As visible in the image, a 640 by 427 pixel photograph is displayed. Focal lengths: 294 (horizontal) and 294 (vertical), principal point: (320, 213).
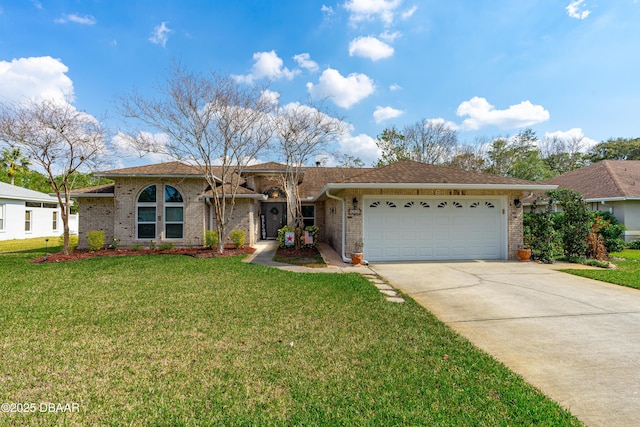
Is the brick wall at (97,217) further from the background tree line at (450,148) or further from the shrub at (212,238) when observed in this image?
the background tree line at (450,148)

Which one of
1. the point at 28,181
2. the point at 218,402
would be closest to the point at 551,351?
the point at 218,402

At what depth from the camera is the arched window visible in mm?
13242

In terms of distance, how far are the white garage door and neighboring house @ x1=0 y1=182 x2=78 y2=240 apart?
73.2 ft

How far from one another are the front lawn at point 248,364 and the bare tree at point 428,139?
79.1 ft

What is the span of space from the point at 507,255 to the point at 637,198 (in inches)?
329

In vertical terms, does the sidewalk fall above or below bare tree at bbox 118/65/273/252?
below

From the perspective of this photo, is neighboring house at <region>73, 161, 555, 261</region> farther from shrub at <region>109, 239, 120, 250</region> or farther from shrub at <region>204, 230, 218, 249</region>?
shrub at <region>204, 230, 218, 249</region>

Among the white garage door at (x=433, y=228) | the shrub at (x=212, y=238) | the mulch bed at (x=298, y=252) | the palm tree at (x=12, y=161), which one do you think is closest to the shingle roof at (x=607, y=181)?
the white garage door at (x=433, y=228)

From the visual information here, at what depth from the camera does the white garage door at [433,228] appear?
33.4 feet

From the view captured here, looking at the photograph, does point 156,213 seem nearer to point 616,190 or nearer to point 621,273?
point 621,273

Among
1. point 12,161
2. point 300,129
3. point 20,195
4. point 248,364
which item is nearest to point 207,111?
point 300,129

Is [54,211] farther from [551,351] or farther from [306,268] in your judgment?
[551,351]

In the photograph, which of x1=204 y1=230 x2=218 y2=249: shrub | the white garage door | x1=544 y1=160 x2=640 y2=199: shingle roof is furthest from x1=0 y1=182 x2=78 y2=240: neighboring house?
x1=544 y1=160 x2=640 y2=199: shingle roof

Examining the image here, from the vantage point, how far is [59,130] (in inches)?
436
